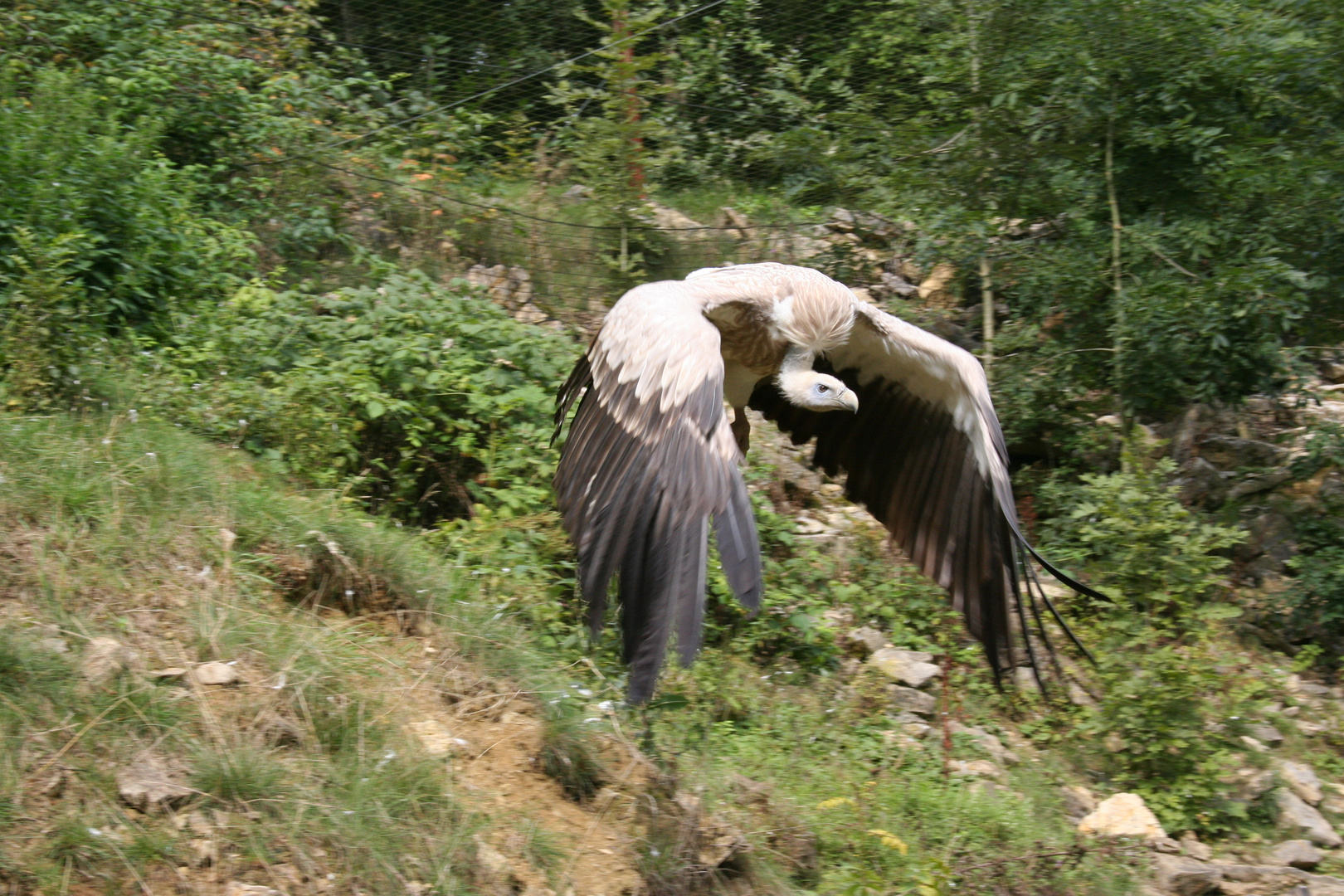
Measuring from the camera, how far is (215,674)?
3002 mm

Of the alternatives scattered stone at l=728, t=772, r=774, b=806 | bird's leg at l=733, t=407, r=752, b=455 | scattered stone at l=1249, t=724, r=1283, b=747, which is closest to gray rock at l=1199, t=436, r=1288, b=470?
scattered stone at l=1249, t=724, r=1283, b=747

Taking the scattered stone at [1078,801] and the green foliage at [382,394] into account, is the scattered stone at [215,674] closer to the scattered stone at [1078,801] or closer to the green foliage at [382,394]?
the green foliage at [382,394]

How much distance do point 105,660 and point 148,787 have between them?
426 mm

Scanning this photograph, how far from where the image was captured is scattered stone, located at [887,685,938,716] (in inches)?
172

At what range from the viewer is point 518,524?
425 centimetres

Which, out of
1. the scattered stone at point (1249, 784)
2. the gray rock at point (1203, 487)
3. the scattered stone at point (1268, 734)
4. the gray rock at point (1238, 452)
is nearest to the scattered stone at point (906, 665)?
the scattered stone at point (1249, 784)

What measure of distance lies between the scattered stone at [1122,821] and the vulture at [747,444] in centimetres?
76

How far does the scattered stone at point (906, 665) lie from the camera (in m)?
4.50

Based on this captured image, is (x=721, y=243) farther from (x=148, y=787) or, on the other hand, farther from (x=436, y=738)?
(x=148, y=787)

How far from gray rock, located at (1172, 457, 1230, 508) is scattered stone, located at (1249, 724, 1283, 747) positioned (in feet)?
Answer: 4.75

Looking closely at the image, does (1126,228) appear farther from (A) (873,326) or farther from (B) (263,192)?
(B) (263,192)

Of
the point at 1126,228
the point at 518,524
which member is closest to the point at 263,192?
the point at 518,524

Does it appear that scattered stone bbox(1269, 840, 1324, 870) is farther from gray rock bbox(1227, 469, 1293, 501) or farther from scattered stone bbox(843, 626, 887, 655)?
gray rock bbox(1227, 469, 1293, 501)

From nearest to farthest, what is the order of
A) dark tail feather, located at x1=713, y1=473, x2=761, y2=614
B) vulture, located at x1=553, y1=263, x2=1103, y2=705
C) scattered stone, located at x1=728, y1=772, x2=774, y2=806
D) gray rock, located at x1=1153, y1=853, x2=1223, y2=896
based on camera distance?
dark tail feather, located at x1=713, y1=473, x2=761, y2=614
vulture, located at x1=553, y1=263, x2=1103, y2=705
scattered stone, located at x1=728, y1=772, x2=774, y2=806
gray rock, located at x1=1153, y1=853, x2=1223, y2=896
